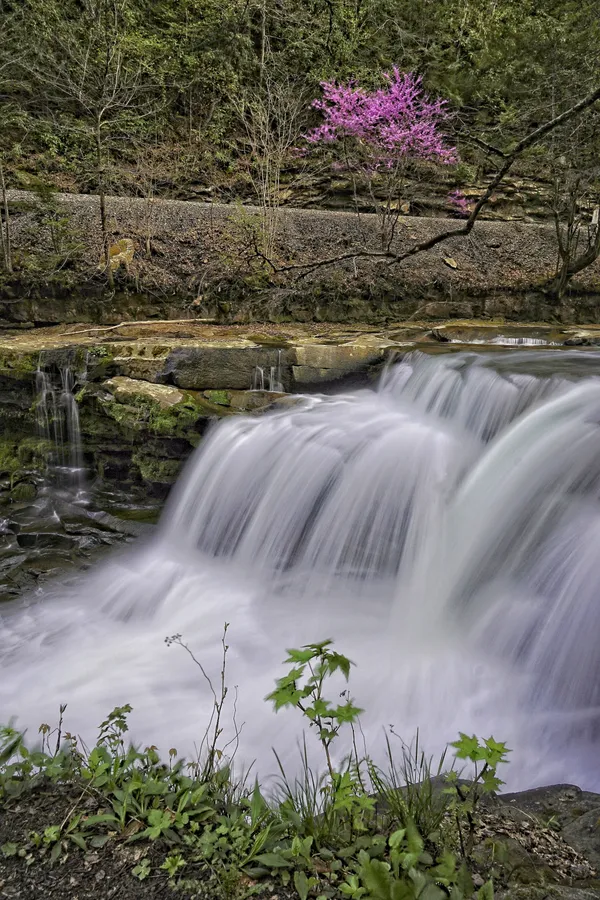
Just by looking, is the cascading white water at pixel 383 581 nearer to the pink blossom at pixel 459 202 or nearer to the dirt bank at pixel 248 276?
the dirt bank at pixel 248 276

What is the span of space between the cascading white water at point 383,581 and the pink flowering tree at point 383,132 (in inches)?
252

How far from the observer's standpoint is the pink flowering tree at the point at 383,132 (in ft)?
36.5

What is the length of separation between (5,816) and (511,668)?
9.41 ft

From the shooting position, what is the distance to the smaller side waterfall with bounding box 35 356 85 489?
708 centimetres

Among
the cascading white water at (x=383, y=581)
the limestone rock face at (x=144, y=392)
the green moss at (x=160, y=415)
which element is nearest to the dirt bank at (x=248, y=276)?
the limestone rock face at (x=144, y=392)

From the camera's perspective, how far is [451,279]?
11.8 m

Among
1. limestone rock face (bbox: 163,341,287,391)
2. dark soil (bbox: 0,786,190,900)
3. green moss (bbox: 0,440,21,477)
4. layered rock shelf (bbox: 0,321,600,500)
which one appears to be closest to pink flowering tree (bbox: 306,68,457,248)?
layered rock shelf (bbox: 0,321,600,500)

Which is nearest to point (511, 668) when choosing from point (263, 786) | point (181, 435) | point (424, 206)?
point (263, 786)

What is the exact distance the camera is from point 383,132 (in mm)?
11000

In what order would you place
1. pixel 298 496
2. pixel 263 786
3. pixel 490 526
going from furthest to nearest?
pixel 298 496 < pixel 490 526 < pixel 263 786

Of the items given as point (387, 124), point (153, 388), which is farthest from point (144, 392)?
point (387, 124)

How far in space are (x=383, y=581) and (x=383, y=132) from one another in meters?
9.91

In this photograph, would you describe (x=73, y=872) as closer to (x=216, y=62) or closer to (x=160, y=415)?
(x=160, y=415)

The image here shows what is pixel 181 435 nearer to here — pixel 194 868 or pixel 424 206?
pixel 194 868
